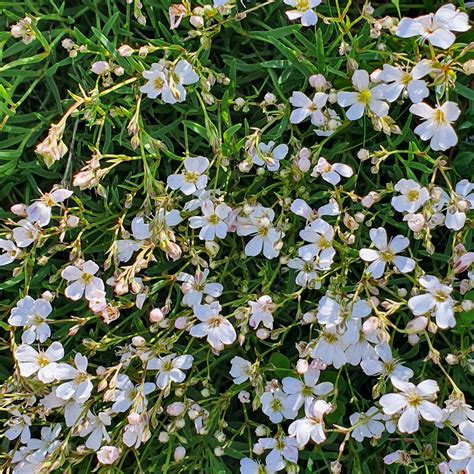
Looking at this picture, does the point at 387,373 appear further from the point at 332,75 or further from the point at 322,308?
the point at 332,75

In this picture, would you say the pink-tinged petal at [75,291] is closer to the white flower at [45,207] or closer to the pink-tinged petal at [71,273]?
the pink-tinged petal at [71,273]

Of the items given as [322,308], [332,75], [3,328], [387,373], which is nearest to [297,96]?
[332,75]

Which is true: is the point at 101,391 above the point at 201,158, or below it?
below

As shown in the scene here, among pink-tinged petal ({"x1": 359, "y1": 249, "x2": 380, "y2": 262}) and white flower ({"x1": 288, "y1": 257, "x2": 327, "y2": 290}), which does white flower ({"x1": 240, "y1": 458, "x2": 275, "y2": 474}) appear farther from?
pink-tinged petal ({"x1": 359, "y1": 249, "x2": 380, "y2": 262})

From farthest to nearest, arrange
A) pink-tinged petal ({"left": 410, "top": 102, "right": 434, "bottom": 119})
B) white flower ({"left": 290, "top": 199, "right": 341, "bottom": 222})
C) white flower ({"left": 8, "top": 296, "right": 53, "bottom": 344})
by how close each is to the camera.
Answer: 1. white flower ({"left": 8, "top": 296, "right": 53, "bottom": 344})
2. white flower ({"left": 290, "top": 199, "right": 341, "bottom": 222})
3. pink-tinged petal ({"left": 410, "top": 102, "right": 434, "bottom": 119})

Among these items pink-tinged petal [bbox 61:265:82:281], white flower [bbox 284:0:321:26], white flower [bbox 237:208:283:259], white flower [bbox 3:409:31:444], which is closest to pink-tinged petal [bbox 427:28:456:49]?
white flower [bbox 284:0:321:26]
